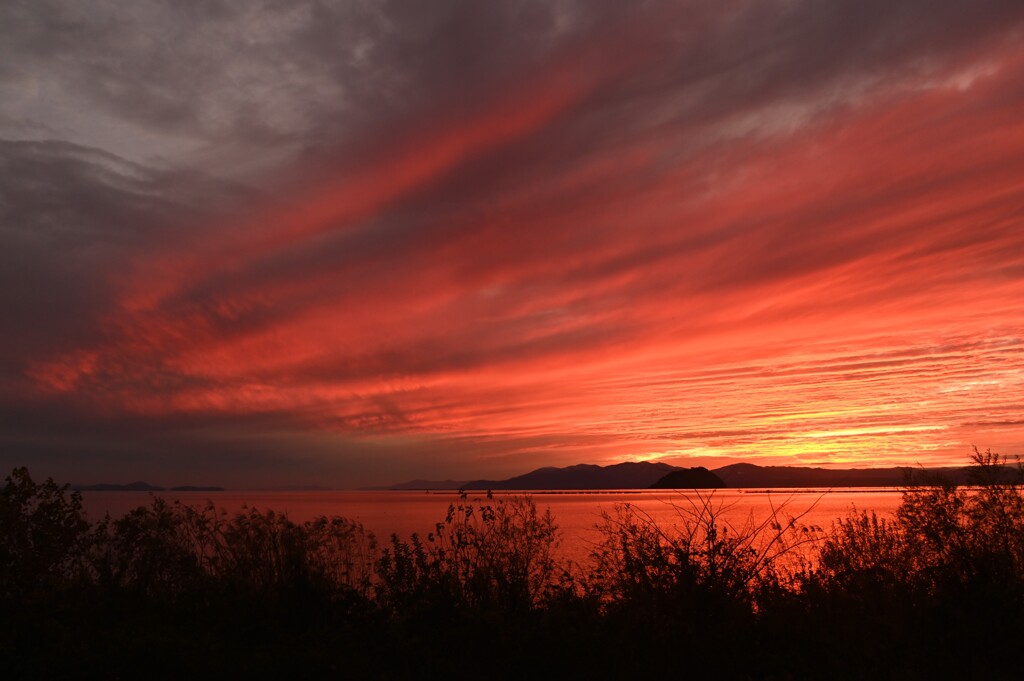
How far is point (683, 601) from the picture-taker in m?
9.35

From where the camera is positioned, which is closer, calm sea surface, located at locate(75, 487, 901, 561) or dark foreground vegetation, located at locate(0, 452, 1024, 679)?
dark foreground vegetation, located at locate(0, 452, 1024, 679)

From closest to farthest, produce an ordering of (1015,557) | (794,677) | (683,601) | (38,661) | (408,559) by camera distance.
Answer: (794,677) → (38,661) → (683,601) → (1015,557) → (408,559)

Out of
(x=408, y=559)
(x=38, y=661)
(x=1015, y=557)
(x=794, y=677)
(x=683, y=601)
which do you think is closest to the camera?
(x=794, y=677)

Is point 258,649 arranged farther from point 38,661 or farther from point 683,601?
point 683,601

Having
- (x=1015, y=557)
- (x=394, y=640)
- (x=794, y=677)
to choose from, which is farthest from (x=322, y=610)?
(x=1015, y=557)

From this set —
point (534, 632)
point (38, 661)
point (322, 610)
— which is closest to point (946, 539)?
point (534, 632)

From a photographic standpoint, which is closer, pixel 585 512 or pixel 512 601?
pixel 512 601

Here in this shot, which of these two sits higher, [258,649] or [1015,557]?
[1015,557]

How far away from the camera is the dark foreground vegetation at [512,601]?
8.30 meters

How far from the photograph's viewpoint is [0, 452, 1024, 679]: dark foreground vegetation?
8305 millimetres

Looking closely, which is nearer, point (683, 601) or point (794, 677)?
point (794, 677)

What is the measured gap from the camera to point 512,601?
34.2ft

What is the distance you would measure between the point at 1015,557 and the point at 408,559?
27.9ft

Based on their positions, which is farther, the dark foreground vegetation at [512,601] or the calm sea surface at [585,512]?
the calm sea surface at [585,512]
